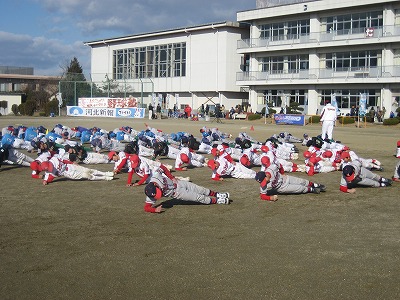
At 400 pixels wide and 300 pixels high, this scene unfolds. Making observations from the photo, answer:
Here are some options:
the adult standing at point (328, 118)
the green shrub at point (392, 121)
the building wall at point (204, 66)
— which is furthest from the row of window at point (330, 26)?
the adult standing at point (328, 118)

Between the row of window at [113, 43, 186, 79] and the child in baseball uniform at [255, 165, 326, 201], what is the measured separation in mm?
54438

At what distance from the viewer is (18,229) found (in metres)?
7.99

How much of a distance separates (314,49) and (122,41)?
32733 millimetres

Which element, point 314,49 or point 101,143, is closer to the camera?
point 101,143

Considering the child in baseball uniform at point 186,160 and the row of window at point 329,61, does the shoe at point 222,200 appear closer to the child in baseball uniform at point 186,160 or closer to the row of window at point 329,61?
the child in baseball uniform at point 186,160

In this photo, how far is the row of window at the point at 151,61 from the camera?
64.3 meters

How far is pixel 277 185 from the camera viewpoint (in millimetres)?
10172

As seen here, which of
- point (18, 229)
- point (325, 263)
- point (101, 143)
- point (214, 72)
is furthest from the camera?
point (214, 72)

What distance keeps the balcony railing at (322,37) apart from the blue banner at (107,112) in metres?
15.6

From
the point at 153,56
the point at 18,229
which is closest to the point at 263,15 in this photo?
the point at 153,56

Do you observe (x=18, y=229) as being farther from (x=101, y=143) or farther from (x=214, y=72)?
(x=214, y=72)

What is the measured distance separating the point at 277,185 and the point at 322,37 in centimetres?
4189

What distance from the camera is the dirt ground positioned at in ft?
18.1

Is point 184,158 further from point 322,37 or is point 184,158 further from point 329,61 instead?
point 329,61
